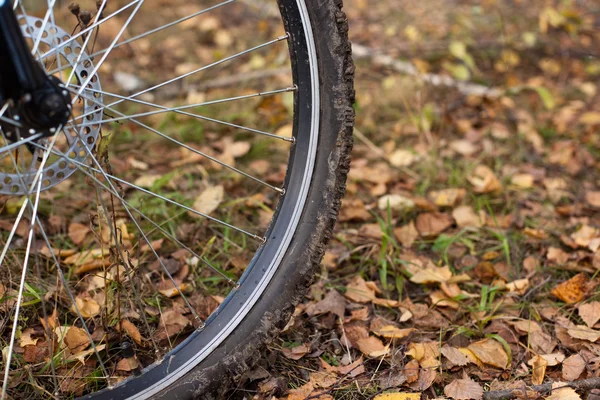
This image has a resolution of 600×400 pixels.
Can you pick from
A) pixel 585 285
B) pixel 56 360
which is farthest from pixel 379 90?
pixel 56 360

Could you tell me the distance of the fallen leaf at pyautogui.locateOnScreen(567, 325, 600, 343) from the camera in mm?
1574

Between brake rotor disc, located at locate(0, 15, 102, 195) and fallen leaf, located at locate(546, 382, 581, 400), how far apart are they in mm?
1213

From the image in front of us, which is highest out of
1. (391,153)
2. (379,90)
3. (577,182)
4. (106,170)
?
(106,170)

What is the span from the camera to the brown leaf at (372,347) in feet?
5.10

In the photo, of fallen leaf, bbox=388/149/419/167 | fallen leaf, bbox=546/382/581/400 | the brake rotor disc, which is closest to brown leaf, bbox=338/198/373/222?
fallen leaf, bbox=388/149/419/167

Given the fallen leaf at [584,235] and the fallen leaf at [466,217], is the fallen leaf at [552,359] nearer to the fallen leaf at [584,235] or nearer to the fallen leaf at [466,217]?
the fallen leaf at [584,235]

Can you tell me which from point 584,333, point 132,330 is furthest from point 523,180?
point 132,330

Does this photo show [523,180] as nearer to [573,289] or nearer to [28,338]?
[573,289]

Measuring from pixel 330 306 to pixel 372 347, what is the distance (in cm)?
19

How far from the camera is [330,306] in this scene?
5.63ft

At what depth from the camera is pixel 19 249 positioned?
69.8 inches

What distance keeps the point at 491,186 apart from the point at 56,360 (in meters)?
1.68

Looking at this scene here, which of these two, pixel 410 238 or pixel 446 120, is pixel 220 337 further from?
pixel 446 120

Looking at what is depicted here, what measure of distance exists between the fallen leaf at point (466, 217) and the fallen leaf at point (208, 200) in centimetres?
87
